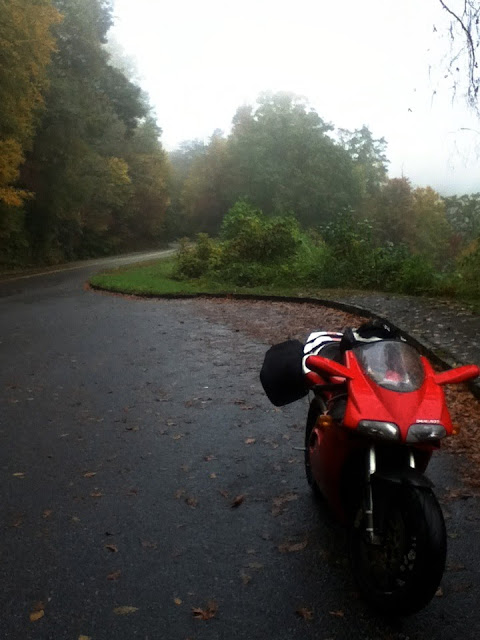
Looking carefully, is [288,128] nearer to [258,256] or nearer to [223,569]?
Result: [258,256]

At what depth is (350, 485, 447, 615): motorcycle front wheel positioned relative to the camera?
9.32 feet

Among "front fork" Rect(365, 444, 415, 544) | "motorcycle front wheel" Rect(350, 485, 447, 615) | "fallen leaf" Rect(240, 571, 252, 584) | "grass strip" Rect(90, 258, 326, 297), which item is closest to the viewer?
"motorcycle front wheel" Rect(350, 485, 447, 615)

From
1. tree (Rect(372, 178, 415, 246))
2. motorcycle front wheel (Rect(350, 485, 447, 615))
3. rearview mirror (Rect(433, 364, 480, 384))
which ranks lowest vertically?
motorcycle front wheel (Rect(350, 485, 447, 615))

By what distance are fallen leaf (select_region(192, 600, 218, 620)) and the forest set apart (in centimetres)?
1149

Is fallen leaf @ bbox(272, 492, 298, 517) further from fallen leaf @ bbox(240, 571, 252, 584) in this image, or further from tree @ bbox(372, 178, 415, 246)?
tree @ bbox(372, 178, 415, 246)

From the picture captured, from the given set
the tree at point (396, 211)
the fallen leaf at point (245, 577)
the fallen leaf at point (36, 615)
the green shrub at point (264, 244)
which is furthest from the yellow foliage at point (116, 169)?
the fallen leaf at point (36, 615)

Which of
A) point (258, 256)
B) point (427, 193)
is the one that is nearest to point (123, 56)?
point (427, 193)

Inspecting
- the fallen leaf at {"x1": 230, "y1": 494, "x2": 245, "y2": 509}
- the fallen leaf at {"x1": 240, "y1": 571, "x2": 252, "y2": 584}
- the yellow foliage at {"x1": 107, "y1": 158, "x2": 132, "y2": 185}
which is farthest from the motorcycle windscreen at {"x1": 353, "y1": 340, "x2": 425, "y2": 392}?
the yellow foliage at {"x1": 107, "y1": 158, "x2": 132, "y2": 185}

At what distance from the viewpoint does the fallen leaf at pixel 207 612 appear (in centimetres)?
314

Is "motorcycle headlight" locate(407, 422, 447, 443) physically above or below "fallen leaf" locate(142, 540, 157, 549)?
above

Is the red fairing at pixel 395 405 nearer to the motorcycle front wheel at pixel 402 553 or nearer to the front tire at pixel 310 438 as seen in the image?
the motorcycle front wheel at pixel 402 553

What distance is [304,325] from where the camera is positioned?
12.3 meters

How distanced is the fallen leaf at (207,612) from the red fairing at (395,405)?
110cm

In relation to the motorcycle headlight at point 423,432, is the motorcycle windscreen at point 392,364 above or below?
above
